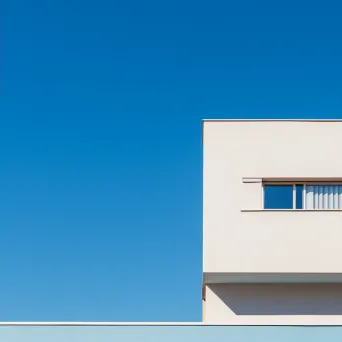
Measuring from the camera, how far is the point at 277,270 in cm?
1861

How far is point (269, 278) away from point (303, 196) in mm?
1936

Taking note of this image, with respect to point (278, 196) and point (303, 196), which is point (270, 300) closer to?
point (278, 196)

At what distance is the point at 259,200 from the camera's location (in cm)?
1928

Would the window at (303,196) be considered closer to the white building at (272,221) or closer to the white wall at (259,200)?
the white building at (272,221)

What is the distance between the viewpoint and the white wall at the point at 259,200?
1873 centimetres

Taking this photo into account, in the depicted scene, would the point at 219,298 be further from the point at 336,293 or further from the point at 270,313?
the point at 336,293

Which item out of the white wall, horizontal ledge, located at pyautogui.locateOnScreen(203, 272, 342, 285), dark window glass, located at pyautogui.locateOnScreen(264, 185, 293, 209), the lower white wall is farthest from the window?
the lower white wall

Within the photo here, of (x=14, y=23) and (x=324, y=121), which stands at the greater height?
(x=14, y=23)

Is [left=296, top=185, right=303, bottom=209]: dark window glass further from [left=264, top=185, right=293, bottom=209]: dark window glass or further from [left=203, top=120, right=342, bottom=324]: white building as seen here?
[left=264, top=185, right=293, bottom=209]: dark window glass

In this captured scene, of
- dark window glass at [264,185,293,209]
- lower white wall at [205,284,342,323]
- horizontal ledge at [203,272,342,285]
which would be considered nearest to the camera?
horizontal ledge at [203,272,342,285]

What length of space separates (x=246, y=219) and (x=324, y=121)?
2809mm

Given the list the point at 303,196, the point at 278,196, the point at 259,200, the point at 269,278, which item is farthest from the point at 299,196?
the point at 269,278

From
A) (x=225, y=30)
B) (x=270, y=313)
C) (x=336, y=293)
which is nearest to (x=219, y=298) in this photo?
(x=270, y=313)

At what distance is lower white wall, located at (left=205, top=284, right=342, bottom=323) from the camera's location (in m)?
19.2
